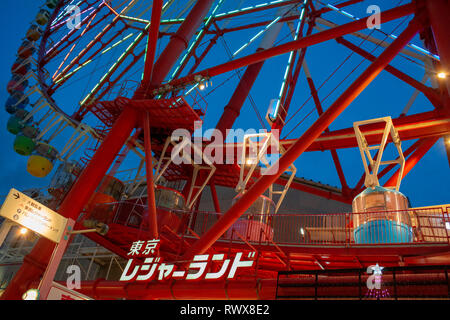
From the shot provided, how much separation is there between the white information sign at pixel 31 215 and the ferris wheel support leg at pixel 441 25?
13.8 metres

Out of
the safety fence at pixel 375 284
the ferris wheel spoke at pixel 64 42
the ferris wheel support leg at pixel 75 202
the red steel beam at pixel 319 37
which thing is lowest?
the safety fence at pixel 375 284

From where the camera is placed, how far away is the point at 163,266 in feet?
53.8

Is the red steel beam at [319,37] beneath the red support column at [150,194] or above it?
above

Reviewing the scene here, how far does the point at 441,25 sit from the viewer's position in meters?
15.4

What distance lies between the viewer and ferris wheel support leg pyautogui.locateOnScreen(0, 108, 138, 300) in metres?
18.0

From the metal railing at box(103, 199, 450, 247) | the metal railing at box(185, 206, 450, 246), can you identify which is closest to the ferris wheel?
the metal railing at box(103, 199, 450, 247)

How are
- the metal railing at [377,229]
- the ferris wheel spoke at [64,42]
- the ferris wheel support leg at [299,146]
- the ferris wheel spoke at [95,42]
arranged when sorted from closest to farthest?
1. the ferris wheel support leg at [299,146]
2. the metal railing at [377,229]
3. the ferris wheel spoke at [64,42]
4. the ferris wheel spoke at [95,42]

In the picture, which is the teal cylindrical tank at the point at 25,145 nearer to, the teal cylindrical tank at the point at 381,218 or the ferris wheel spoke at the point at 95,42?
the ferris wheel spoke at the point at 95,42

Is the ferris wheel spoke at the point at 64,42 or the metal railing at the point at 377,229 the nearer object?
the metal railing at the point at 377,229

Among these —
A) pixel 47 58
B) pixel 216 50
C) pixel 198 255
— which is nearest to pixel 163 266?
pixel 198 255

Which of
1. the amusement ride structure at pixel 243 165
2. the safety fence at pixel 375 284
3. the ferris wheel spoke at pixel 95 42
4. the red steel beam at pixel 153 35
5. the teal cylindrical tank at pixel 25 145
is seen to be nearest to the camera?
the safety fence at pixel 375 284

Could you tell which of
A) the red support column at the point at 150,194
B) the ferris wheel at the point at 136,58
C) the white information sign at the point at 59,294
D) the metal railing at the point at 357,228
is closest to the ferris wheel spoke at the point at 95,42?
the ferris wheel at the point at 136,58

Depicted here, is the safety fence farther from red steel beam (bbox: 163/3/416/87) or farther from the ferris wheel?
red steel beam (bbox: 163/3/416/87)

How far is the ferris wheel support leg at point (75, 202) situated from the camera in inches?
709
